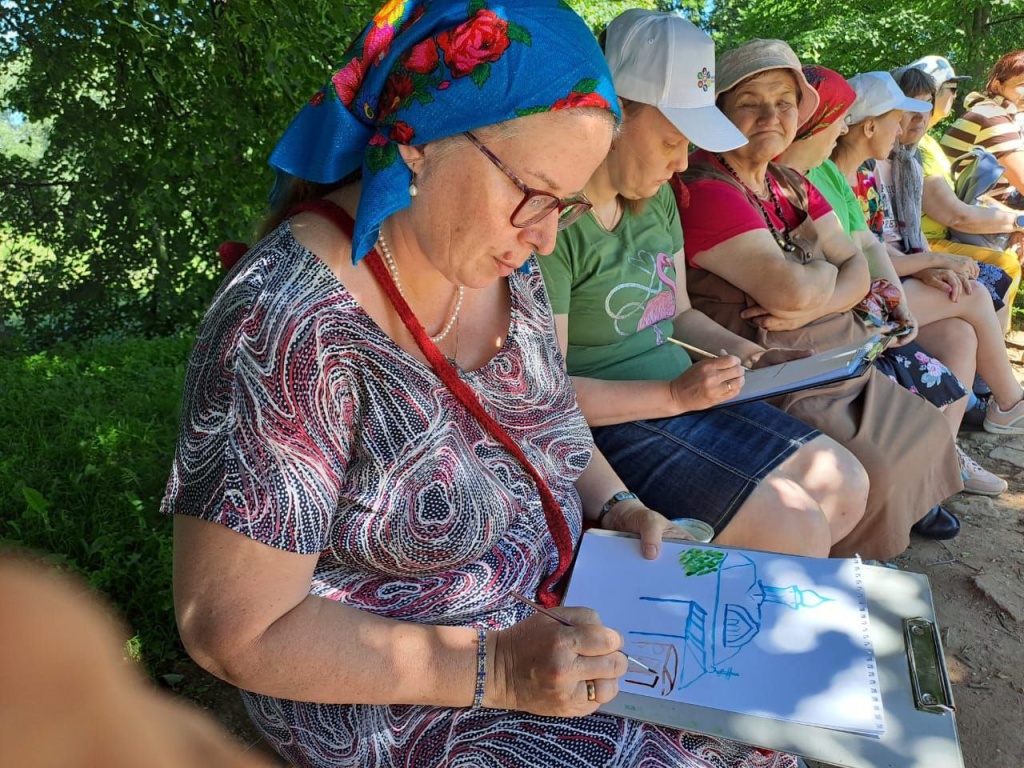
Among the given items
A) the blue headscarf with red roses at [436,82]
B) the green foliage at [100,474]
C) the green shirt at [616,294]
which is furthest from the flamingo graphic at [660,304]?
the green foliage at [100,474]

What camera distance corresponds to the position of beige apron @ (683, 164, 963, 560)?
8.38 ft

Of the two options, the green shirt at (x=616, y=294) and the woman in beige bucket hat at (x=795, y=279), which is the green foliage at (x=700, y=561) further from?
the woman in beige bucket hat at (x=795, y=279)

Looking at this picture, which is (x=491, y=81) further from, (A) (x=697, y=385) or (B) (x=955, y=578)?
(B) (x=955, y=578)

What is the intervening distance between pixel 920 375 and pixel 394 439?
8.60 ft

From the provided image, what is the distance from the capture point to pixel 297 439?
4.19 feet

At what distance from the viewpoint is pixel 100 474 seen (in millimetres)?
3250

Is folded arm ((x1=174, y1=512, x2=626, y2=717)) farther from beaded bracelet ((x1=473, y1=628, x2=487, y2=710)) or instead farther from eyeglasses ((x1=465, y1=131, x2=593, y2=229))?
eyeglasses ((x1=465, y1=131, x2=593, y2=229))

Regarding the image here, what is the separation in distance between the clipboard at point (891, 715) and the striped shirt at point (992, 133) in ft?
17.0

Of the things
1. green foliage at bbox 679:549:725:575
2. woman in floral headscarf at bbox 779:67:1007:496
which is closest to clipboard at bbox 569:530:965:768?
green foliage at bbox 679:549:725:575

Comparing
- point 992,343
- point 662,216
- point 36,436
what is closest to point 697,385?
point 662,216

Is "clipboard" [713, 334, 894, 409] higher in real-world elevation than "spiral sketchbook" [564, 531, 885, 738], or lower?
lower

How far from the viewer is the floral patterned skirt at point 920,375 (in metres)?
3.26

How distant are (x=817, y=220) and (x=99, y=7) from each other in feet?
10.3

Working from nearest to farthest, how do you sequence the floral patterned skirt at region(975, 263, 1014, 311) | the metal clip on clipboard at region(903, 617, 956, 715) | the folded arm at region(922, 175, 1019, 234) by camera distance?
the metal clip on clipboard at region(903, 617, 956, 715)
the floral patterned skirt at region(975, 263, 1014, 311)
the folded arm at region(922, 175, 1019, 234)
